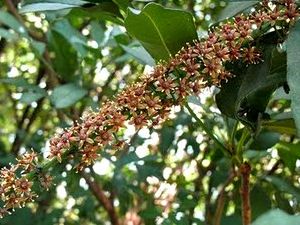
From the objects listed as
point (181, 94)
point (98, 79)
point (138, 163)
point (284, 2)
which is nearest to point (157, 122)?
point (181, 94)

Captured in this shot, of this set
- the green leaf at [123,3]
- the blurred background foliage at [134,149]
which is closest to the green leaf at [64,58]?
the blurred background foliage at [134,149]

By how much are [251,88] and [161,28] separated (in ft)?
0.45

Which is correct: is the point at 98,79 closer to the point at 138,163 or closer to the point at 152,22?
the point at 138,163

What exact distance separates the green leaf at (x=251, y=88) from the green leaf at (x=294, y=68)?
54 millimetres

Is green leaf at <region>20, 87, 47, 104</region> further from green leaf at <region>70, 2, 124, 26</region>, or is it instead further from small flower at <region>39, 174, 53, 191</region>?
small flower at <region>39, 174, 53, 191</region>

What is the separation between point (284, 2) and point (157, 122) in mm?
203

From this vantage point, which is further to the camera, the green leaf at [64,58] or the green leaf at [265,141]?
the green leaf at [64,58]

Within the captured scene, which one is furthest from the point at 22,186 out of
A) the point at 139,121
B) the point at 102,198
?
the point at 102,198

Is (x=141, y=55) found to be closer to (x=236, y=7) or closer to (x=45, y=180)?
(x=236, y=7)

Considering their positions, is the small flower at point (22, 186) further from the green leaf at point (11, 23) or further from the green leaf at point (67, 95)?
the green leaf at point (11, 23)

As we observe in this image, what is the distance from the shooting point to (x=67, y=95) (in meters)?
1.28

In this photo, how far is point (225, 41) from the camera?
0.68 metres

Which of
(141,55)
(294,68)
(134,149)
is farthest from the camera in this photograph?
(134,149)

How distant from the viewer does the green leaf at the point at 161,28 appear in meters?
0.71
